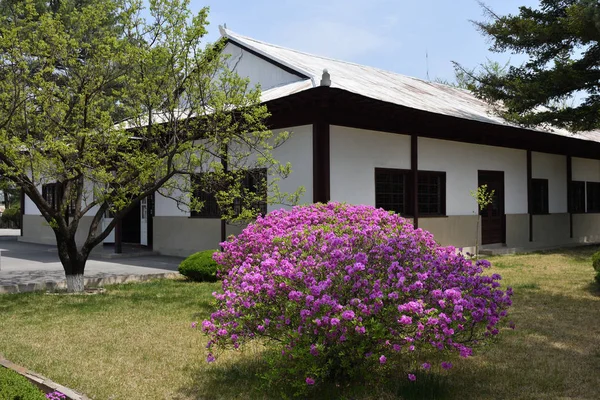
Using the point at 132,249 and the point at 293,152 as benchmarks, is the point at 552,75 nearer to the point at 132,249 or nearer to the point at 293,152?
the point at 293,152

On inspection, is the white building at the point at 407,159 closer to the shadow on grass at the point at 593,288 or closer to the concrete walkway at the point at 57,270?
the concrete walkway at the point at 57,270

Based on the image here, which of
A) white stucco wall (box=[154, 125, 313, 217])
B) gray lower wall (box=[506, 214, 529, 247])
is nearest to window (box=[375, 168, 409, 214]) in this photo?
white stucco wall (box=[154, 125, 313, 217])

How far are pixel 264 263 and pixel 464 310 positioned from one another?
1728mm

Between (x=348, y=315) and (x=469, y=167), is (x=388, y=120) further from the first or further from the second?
(x=348, y=315)

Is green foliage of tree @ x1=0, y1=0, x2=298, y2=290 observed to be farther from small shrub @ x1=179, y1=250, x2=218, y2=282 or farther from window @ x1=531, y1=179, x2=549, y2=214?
window @ x1=531, y1=179, x2=549, y2=214

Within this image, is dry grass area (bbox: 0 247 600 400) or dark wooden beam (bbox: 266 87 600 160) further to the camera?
dark wooden beam (bbox: 266 87 600 160)

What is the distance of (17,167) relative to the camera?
893cm

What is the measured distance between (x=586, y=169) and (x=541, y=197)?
11.5 feet

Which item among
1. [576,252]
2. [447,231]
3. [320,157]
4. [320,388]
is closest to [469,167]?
[447,231]

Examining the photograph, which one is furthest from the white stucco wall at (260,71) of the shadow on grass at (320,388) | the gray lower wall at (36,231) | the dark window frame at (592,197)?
the dark window frame at (592,197)

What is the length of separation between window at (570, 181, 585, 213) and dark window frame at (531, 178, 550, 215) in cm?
190

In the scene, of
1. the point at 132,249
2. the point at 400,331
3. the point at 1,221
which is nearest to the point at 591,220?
the point at 132,249

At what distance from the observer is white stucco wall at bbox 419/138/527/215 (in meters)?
15.5

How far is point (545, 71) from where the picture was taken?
580 inches
